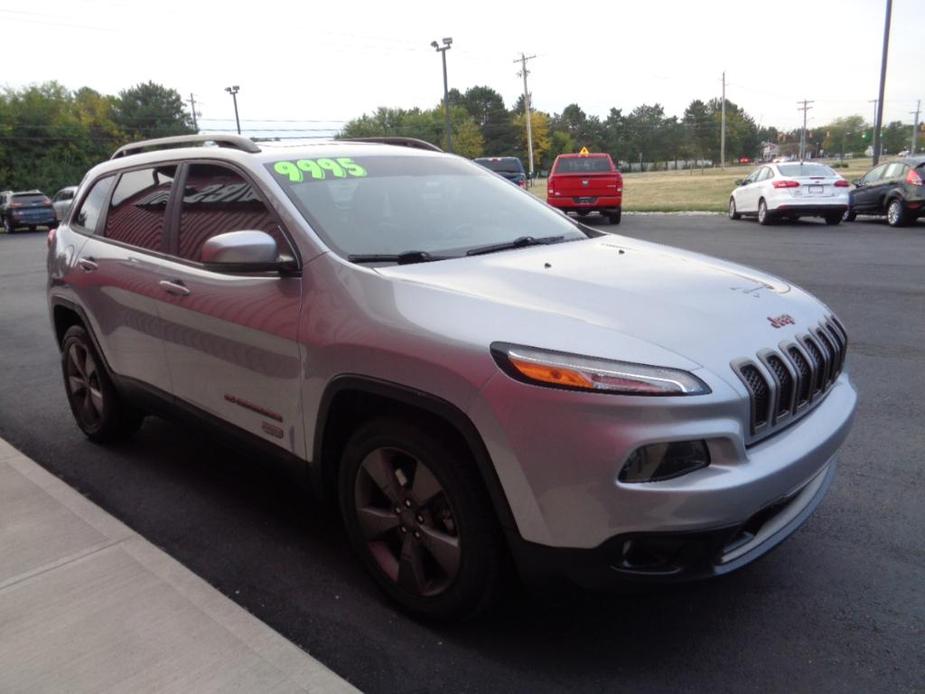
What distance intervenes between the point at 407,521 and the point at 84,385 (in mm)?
3013

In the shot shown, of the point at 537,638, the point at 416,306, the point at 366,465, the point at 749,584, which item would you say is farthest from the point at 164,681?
the point at 749,584

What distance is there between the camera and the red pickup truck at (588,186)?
19.6 m

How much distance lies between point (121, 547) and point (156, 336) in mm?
1078

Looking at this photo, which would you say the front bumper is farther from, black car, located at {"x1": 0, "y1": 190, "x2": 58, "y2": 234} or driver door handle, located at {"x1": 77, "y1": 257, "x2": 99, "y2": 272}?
black car, located at {"x1": 0, "y1": 190, "x2": 58, "y2": 234}

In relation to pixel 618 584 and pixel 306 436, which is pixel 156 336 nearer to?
pixel 306 436

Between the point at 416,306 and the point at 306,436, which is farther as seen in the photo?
the point at 306,436

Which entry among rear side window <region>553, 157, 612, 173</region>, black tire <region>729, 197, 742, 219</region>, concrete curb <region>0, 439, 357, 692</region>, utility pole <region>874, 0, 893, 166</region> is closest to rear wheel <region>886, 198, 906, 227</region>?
black tire <region>729, 197, 742, 219</region>

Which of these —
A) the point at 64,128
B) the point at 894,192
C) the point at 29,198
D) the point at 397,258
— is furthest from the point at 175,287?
the point at 64,128

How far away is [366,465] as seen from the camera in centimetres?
276

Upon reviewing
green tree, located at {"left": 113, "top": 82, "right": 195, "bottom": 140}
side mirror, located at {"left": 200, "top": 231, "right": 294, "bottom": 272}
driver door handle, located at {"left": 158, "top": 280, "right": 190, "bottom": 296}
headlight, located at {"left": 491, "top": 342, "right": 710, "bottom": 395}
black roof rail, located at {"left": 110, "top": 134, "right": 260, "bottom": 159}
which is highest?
green tree, located at {"left": 113, "top": 82, "right": 195, "bottom": 140}

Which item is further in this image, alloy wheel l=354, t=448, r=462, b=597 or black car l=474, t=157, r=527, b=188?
black car l=474, t=157, r=527, b=188

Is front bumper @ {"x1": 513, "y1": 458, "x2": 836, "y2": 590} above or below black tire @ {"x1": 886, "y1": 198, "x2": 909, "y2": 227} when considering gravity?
above

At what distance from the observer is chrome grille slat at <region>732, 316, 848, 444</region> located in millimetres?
2338

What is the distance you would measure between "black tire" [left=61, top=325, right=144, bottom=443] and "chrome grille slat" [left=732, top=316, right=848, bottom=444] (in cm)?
356
